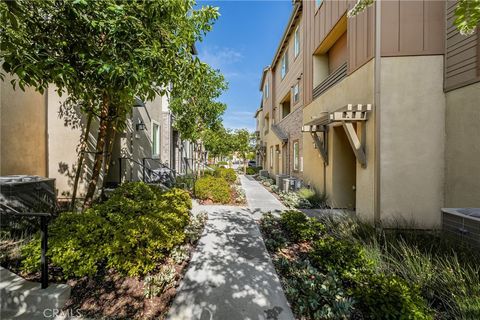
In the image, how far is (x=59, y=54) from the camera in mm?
3334

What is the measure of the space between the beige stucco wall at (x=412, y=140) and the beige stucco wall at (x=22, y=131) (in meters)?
9.92

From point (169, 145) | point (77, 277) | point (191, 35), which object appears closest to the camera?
point (77, 277)

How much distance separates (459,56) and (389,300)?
575 centimetres

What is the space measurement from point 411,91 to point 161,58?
589 cm

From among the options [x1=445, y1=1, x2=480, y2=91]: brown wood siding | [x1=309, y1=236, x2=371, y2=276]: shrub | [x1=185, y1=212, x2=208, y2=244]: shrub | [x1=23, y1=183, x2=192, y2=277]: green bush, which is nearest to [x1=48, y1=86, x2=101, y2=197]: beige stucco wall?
[x1=23, y1=183, x2=192, y2=277]: green bush

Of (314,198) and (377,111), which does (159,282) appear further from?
(314,198)

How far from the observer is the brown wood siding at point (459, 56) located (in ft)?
15.7

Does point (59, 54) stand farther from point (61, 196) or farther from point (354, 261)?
point (61, 196)

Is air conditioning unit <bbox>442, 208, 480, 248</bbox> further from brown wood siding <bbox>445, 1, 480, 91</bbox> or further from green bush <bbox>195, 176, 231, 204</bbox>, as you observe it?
green bush <bbox>195, 176, 231, 204</bbox>

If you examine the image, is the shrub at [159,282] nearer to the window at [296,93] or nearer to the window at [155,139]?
the window at [155,139]

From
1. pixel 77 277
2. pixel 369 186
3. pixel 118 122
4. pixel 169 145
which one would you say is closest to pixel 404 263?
pixel 369 186

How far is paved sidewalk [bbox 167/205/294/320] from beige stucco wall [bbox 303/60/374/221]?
3271 millimetres

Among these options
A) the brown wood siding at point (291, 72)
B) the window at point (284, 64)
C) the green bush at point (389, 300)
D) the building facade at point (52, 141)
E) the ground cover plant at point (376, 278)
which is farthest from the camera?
the window at point (284, 64)

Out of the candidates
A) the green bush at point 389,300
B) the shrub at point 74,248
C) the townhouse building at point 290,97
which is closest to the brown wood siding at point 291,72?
the townhouse building at point 290,97
